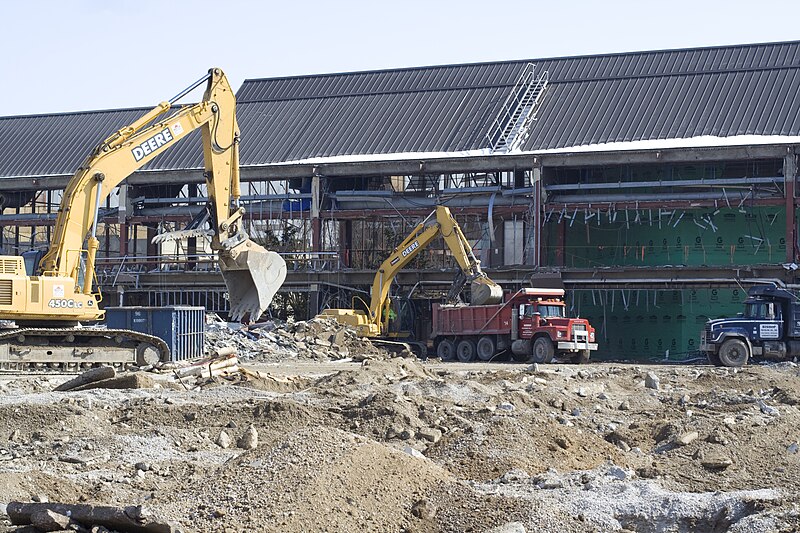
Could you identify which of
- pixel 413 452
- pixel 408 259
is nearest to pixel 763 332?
pixel 408 259

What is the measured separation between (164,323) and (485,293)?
36.8 feet

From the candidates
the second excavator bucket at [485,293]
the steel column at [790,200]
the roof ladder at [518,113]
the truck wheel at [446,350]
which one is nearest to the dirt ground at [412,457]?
the second excavator bucket at [485,293]

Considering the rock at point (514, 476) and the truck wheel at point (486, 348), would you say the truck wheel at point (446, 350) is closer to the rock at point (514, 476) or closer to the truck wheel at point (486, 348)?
the truck wheel at point (486, 348)

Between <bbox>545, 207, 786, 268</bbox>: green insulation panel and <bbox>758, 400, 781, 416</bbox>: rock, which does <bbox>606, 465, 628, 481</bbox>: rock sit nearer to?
<bbox>758, 400, 781, 416</bbox>: rock

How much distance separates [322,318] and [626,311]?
1195 cm

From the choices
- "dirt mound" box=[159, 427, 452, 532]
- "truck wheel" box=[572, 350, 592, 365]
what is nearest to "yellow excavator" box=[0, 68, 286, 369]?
"truck wheel" box=[572, 350, 592, 365]

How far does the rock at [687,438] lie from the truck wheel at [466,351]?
21.9 metres

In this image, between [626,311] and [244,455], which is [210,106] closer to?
[244,455]

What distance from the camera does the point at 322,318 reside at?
38844mm

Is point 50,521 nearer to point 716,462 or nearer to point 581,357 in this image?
point 716,462

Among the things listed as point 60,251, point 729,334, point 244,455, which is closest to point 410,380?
point 60,251

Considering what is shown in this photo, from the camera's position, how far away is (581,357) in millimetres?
35750

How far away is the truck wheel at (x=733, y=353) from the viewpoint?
3309 centimetres

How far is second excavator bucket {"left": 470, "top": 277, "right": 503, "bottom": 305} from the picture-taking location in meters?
36.8
